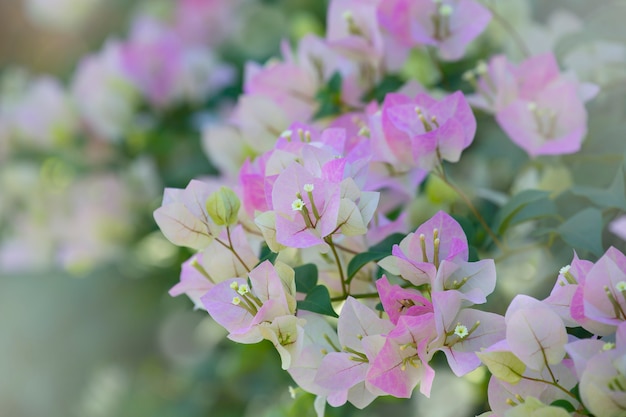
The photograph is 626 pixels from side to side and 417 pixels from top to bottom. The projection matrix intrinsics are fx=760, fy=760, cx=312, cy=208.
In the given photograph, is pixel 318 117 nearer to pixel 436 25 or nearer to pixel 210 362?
pixel 436 25

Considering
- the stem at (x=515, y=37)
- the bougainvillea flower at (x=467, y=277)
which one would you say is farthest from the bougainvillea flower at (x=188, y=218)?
the stem at (x=515, y=37)

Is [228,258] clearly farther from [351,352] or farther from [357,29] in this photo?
[357,29]

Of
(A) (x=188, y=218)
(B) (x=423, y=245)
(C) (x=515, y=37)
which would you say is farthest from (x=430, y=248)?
(C) (x=515, y=37)

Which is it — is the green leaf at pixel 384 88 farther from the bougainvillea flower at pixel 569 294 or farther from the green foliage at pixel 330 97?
the bougainvillea flower at pixel 569 294

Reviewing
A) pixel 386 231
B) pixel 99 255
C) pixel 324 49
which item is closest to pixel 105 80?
pixel 99 255

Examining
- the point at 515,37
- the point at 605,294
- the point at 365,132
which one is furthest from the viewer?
the point at 515,37

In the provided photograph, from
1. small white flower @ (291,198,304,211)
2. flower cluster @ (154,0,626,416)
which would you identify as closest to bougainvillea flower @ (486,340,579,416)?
flower cluster @ (154,0,626,416)
